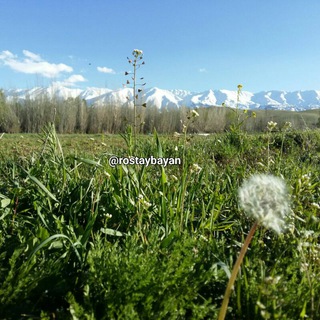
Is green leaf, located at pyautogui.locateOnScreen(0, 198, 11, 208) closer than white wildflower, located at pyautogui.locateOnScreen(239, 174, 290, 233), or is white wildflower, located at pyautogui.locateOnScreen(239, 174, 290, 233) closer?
white wildflower, located at pyautogui.locateOnScreen(239, 174, 290, 233)

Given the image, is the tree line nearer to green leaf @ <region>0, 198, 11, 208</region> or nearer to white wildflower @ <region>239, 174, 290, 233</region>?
green leaf @ <region>0, 198, 11, 208</region>

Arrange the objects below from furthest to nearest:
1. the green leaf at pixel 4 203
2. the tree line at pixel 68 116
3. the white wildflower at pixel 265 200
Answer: the tree line at pixel 68 116 → the green leaf at pixel 4 203 → the white wildflower at pixel 265 200

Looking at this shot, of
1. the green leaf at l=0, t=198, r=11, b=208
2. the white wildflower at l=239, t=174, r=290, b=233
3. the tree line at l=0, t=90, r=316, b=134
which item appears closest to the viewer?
the white wildflower at l=239, t=174, r=290, b=233

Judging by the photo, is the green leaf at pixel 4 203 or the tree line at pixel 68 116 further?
the tree line at pixel 68 116

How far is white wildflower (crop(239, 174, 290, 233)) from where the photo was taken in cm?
86

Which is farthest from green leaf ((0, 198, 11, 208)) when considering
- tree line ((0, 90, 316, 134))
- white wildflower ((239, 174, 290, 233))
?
tree line ((0, 90, 316, 134))

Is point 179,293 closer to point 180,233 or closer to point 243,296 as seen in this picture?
point 243,296

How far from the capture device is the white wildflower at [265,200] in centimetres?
86

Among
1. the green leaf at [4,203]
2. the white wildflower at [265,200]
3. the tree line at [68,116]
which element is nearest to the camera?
the white wildflower at [265,200]

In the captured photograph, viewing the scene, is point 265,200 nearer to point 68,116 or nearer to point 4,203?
Answer: point 4,203

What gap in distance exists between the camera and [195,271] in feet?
3.65

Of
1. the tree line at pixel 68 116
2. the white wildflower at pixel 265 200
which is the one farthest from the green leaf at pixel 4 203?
the tree line at pixel 68 116

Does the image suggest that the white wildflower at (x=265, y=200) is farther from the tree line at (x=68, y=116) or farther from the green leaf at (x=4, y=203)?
the tree line at (x=68, y=116)

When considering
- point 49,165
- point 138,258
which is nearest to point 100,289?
point 138,258
